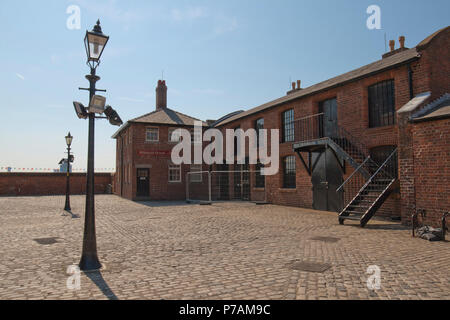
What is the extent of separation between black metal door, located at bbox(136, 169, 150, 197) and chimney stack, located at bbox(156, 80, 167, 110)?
6.99 m

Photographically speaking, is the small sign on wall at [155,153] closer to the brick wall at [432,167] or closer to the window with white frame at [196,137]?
the window with white frame at [196,137]

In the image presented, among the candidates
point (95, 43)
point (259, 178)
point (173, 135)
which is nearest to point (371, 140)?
point (259, 178)

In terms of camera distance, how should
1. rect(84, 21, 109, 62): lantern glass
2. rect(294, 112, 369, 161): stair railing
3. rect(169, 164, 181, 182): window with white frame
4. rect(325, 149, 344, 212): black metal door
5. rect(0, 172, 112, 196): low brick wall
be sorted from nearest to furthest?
1. rect(84, 21, 109, 62): lantern glass
2. rect(294, 112, 369, 161): stair railing
3. rect(325, 149, 344, 212): black metal door
4. rect(169, 164, 181, 182): window with white frame
5. rect(0, 172, 112, 196): low brick wall

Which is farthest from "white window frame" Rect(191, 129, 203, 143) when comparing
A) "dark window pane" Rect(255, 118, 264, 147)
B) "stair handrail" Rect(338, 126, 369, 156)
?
"stair handrail" Rect(338, 126, 369, 156)

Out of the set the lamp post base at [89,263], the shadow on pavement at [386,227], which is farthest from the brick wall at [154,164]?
the lamp post base at [89,263]

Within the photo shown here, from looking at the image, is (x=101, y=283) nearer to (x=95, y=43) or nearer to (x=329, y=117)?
(x=95, y=43)

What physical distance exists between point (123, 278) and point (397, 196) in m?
10.1

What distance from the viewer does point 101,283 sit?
504 cm

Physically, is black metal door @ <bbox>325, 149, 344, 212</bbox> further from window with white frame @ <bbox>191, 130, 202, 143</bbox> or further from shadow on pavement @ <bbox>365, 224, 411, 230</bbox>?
window with white frame @ <bbox>191, 130, 202, 143</bbox>

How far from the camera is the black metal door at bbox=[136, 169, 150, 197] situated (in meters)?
24.9

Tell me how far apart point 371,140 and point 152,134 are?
673 inches

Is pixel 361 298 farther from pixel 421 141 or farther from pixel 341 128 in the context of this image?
pixel 341 128

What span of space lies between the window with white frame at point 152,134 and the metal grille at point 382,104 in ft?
54.5

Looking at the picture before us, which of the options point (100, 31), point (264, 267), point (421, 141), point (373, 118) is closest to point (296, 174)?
point (373, 118)
